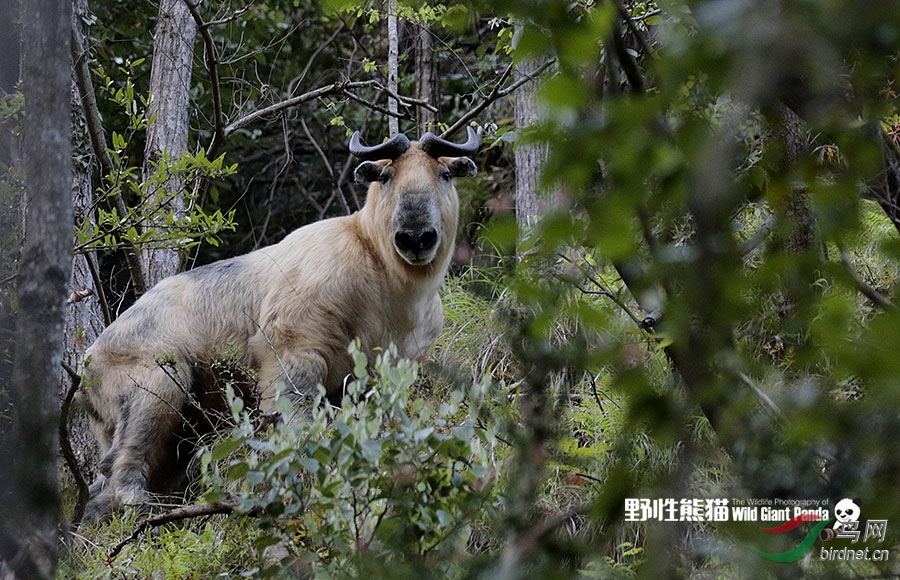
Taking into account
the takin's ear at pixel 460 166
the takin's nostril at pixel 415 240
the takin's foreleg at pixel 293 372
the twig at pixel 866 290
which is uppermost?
the takin's ear at pixel 460 166

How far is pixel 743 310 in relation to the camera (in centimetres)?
121

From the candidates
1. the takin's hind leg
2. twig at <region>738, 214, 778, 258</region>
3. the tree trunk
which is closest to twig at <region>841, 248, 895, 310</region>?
twig at <region>738, 214, 778, 258</region>

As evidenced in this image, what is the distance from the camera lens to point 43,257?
101 inches

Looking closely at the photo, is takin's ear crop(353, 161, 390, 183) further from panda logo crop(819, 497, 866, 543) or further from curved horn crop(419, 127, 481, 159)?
panda logo crop(819, 497, 866, 543)

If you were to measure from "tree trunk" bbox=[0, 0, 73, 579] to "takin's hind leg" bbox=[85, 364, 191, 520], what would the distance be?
2.83m

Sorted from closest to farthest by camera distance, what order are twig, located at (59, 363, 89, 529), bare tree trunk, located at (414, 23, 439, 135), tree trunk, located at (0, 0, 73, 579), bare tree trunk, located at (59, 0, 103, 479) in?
tree trunk, located at (0, 0, 73, 579), twig, located at (59, 363, 89, 529), bare tree trunk, located at (59, 0, 103, 479), bare tree trunk, located at (414, 23, 439, 135)

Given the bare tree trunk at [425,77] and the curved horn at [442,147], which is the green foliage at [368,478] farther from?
the bare tree trunk at [425,77]

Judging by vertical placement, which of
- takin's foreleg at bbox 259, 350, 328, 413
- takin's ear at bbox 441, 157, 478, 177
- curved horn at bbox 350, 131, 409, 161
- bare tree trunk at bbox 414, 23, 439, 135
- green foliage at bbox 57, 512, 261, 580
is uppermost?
bare tree trunk at bbox 414, 23, 439, 135

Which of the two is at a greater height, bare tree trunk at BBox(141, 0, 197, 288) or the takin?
bare tree trunk at BBox(141, 0, 197, 288)

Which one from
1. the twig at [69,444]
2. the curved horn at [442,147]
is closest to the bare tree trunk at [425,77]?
the curved horn at [442,147]

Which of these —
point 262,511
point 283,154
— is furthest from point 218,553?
point 283,154

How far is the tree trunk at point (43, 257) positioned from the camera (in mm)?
2320

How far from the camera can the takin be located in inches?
217

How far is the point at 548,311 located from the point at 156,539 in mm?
3887
